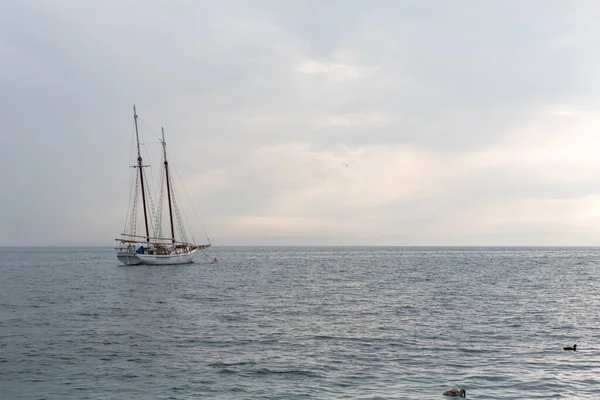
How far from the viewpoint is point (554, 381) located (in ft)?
77.3

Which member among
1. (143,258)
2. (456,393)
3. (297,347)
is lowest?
(297,347)

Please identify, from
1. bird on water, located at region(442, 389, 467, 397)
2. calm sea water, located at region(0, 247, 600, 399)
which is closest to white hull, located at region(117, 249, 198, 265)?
calm sea water, located at region(0, 247, 600, 399)

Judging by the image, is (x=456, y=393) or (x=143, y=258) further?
(x=143, y=258)

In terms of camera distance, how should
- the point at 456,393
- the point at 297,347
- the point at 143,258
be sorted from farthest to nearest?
the point at 143,258 → the point at 297,347 → the point at 456,393

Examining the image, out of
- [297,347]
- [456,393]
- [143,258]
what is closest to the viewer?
[456,393]

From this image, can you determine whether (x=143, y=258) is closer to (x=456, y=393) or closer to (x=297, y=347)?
(x=297, y=347)

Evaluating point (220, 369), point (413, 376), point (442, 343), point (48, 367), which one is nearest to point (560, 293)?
point (442, 343)

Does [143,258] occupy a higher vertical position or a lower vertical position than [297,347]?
higher

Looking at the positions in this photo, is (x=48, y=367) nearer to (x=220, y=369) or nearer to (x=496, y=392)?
(x=220, y=369)

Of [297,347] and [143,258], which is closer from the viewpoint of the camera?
[297,347]

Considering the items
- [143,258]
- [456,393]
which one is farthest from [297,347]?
[143,258]

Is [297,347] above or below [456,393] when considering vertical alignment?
below

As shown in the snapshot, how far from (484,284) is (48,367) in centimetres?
6175

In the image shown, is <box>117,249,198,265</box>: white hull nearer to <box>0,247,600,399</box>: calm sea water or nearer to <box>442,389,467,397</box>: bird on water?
<box>0,247,600,399</box>: calm sea water
